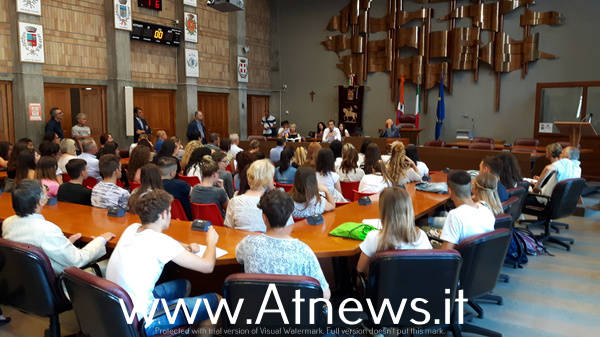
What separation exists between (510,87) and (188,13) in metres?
8.46

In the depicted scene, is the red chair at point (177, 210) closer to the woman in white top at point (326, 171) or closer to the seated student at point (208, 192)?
the seated student at point (208, 192)

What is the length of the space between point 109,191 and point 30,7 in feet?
22.4

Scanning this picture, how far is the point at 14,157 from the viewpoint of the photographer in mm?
5457

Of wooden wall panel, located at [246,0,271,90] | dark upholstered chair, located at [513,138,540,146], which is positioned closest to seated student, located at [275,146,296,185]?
dark upholstered chair, located at [513,138,540,146]

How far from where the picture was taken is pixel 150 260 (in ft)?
7.37

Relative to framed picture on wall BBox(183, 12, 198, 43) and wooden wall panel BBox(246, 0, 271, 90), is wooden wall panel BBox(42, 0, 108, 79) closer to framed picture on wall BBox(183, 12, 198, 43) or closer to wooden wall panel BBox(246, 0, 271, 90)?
framed picture on wall BBox(183, 12, 198, 43)

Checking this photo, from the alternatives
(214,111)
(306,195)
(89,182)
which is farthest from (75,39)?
(306,195)

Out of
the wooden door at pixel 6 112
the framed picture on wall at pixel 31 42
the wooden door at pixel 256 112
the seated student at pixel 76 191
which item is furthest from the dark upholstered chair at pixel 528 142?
the wooden door at pixel 6 112

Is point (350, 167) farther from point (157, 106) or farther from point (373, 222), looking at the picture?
point (157, 106)

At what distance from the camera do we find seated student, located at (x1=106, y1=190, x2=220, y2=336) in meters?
2.24

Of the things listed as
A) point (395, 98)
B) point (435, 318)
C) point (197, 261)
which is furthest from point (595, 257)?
point (395, 98)

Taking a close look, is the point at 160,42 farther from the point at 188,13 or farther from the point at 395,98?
the point at 395,98

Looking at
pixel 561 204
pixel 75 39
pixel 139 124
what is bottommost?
pixel 561 204

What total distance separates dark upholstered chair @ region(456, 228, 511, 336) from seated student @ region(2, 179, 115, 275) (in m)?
2.21
